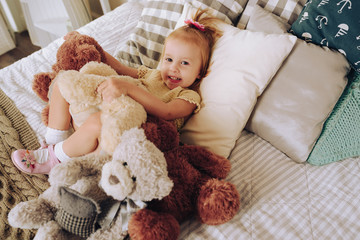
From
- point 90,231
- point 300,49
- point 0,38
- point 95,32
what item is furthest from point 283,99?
point 0,38

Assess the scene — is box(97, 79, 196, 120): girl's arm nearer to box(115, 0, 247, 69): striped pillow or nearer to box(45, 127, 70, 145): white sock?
box(45, 127, 70, 145): white sock

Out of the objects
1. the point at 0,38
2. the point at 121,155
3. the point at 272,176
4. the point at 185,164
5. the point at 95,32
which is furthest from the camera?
the point at 0,38

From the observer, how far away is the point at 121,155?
56 centimetres

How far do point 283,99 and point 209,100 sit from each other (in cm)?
27

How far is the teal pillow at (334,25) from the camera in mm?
825

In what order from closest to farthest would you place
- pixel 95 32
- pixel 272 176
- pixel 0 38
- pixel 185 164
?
pixel 185 164
pixel 272 176
pixel 95 32
pixel 0 38

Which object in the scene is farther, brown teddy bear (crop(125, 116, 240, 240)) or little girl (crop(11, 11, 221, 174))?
little girl (crop(11, 11, 221, 174))

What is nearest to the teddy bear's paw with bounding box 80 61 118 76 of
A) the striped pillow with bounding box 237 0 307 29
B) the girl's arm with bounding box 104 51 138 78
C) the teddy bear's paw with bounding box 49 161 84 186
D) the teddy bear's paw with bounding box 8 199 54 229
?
the girl's arm with bounding box 104 51 138 78

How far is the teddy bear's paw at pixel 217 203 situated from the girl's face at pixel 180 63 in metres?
0.54

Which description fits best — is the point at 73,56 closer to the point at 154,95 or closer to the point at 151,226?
the point at 154,95

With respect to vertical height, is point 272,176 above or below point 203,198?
below

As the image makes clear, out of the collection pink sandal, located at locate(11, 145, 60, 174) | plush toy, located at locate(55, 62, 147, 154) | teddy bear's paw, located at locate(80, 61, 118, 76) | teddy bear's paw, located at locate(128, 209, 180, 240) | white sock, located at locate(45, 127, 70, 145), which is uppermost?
plush toy, located at locate(55, 62, 147, 154)

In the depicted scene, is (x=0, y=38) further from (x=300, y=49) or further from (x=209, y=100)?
(x=300, y=49)

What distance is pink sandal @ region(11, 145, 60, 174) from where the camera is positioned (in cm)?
85
